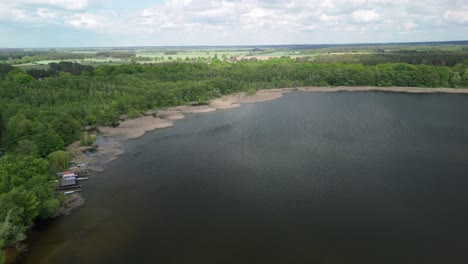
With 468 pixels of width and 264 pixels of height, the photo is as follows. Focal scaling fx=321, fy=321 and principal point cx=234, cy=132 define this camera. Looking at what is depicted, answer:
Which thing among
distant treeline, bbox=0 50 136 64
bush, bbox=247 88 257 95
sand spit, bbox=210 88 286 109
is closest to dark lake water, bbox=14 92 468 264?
sand spit, bbox=210 88 286 109

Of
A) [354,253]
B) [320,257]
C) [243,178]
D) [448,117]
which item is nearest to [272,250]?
[320,257]

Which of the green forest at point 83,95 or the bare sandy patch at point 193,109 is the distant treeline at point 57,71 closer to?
the green forest at point 83,95

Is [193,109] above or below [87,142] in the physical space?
above

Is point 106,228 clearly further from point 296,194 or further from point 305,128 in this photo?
point 305,128

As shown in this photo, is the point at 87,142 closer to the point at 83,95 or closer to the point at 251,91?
the point at 83,95

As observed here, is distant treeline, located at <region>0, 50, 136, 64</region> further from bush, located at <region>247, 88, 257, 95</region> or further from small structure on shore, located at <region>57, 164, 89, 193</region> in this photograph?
small structure on shore, located at <region>57, 164, 89, 193</region>

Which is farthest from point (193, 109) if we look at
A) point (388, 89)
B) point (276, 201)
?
point (388, 89)
